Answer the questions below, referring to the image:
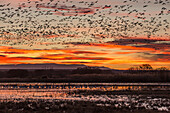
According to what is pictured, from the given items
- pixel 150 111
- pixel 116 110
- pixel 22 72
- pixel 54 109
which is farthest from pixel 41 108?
pixel 22 72

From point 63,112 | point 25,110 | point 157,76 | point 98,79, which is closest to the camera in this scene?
A: point 63,112

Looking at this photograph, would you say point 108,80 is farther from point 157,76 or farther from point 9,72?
point 9,72

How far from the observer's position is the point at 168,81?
252 ft

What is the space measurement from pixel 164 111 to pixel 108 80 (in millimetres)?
56797

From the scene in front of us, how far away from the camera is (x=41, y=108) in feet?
84.4

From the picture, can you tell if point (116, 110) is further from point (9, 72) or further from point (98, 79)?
point (9, 72)

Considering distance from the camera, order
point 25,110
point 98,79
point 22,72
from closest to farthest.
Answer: point 25,110 < point 98,79 < point 22,72

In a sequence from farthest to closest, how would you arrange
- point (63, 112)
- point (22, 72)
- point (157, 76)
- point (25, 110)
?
point (22, 72) → point (157, 76) → point (25, 110) → point (63, 112)

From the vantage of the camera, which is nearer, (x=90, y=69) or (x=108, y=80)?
(x=108, y=80)

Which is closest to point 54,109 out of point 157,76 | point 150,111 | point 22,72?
point 150,111

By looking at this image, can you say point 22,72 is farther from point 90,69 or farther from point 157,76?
point 157,76

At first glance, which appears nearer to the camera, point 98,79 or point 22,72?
point 98,79

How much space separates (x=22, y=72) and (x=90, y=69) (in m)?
28.3

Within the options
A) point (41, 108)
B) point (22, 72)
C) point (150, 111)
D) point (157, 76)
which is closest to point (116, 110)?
point (150, 111)
